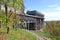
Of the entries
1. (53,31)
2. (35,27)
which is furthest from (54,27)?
(35,27)

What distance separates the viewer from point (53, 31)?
29703mm

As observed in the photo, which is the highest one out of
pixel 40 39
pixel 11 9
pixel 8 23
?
pixel 11 9

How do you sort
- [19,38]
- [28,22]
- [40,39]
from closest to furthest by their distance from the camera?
1. [19,38]
2. [40,39]
3. [28,22]

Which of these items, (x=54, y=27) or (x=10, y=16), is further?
(x=54, y=27)

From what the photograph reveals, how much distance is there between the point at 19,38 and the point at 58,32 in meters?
11.6

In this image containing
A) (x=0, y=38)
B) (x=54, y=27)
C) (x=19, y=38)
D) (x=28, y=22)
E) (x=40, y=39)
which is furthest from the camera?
(x=28, y=22)

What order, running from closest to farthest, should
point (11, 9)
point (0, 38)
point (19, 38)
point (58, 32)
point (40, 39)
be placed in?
1. point (0, 38)
2. point (11, 9)
3. point (19, 38)
4. point (40, 39)
5. point (58, 32)

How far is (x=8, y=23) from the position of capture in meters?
15.9

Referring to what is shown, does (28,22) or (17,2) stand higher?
(17,2)

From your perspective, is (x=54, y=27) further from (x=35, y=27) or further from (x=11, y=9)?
(x=11, y=9)

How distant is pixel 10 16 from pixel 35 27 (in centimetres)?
1972

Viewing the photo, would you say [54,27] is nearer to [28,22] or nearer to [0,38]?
[28,22]

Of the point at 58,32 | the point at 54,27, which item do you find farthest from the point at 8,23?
the point at 54,27

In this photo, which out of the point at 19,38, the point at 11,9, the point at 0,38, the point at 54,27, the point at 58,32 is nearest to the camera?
the point at 0,38
